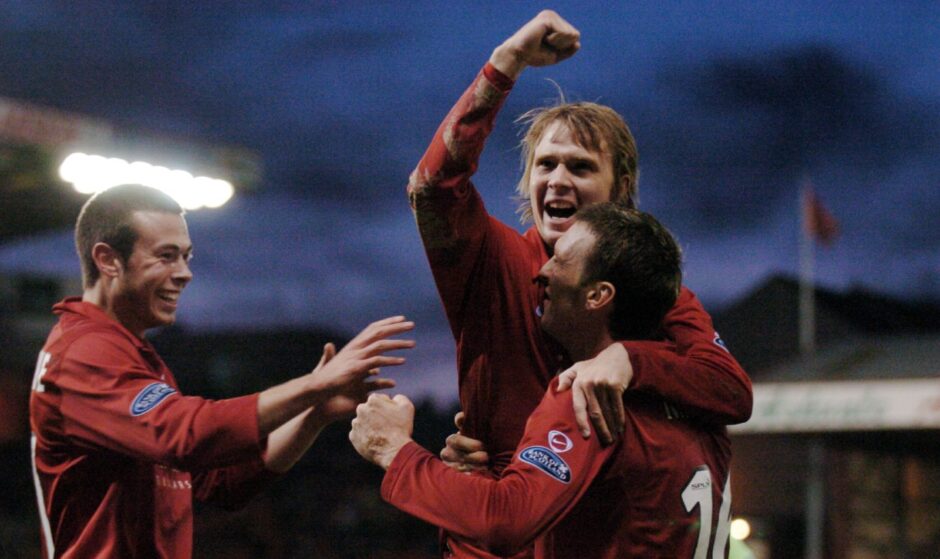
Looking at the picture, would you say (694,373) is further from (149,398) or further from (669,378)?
(149,398)

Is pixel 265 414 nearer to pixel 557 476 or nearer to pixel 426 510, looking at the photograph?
pixel 426 510

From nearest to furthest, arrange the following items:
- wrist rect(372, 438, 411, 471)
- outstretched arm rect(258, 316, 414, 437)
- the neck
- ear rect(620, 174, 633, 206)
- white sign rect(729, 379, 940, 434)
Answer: wrist rect(372, 438, 411, 471) < the neck < outstretched arm rect(258, 316, 414, 437) < ear rect(620, 174, 633, 206) < white sign rect(729, 379, 940, 434)

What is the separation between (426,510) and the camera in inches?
95.6

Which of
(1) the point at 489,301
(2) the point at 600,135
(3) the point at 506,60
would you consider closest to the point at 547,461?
(1) the point at 489,301

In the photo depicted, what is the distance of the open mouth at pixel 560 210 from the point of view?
10.4 feet

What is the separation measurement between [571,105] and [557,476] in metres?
1.40

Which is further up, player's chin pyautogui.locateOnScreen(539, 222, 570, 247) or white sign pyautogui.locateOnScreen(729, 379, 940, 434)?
white sign pyautogui.locateOnScreen(729, 379, 940, 434)

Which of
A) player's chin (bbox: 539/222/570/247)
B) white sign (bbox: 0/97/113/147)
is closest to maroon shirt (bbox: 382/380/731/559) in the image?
player's chin (bbox: 539/222/570/247)

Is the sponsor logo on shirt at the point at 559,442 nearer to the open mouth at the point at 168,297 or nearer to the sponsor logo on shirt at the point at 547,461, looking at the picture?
the sponsor logo on shirt at the point at 547,461

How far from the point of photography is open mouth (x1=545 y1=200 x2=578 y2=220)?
125 inches

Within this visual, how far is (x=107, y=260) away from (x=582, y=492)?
1.86m

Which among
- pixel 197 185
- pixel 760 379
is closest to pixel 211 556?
pixel 197 185

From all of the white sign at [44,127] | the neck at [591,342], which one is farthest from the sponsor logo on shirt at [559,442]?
the white sign at [44,127]

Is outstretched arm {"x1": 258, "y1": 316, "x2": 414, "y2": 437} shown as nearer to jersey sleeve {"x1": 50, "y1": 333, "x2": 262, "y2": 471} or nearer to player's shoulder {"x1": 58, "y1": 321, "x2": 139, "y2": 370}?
jersey sleeve {"x1": 50, "y1": 333, "x2": 262, "y2": 471}
